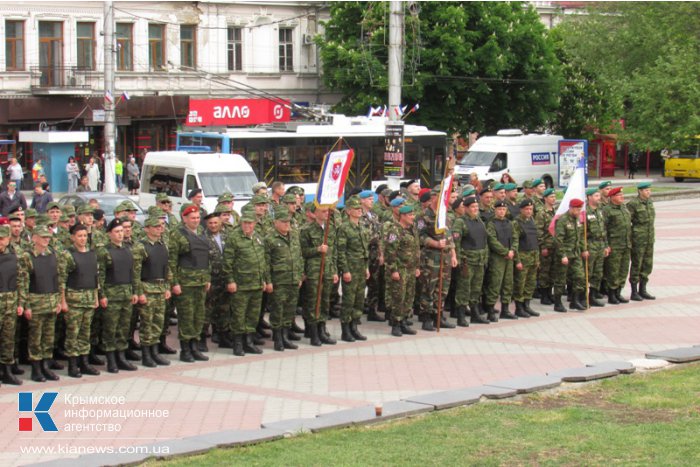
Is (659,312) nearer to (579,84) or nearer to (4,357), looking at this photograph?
(4,357)

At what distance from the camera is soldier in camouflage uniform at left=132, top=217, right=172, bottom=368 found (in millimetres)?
12773

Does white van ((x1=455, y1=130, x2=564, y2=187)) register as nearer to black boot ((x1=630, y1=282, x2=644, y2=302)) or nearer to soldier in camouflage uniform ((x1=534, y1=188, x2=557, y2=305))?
black boot ((x1=630, y1=282, x2=644, y2=302))

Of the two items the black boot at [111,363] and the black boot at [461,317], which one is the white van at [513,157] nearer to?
the black boot at [461,317]

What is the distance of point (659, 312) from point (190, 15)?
3007 cm

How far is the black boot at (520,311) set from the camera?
16.3m

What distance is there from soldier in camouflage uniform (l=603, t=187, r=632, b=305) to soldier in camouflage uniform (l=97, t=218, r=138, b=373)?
7798 mm

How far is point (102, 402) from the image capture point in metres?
11.1

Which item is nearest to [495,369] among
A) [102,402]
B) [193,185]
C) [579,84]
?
[102,402]

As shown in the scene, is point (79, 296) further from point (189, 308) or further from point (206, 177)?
point (206, 177)

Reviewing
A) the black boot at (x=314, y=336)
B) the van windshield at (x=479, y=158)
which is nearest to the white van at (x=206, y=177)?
the black boot at (x=314, y=336)

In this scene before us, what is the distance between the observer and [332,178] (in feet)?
47.1

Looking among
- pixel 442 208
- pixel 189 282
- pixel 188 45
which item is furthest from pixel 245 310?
pixel 188 45

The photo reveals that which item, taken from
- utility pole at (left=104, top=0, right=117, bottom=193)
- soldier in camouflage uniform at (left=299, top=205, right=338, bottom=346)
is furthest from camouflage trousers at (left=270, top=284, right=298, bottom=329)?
utility pole at (left=104, top=0, right=117, bottom=193)

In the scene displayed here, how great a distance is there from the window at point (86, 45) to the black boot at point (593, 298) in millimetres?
27478
